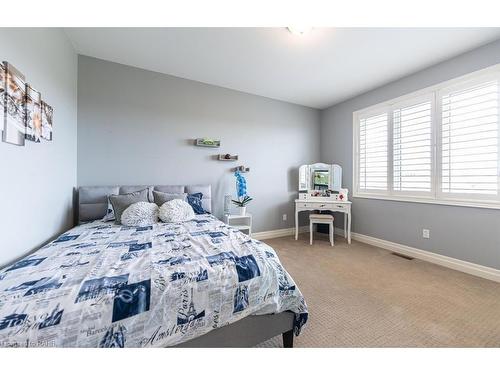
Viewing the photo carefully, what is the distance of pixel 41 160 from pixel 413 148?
14.4 ft

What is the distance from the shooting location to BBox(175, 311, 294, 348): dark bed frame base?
3.36 ft

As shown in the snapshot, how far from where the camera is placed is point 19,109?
55.3 inches

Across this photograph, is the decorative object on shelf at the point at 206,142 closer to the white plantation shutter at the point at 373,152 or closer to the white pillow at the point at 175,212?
the white pillow at the point at 175,212

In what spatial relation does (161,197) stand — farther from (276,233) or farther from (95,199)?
(276,233)

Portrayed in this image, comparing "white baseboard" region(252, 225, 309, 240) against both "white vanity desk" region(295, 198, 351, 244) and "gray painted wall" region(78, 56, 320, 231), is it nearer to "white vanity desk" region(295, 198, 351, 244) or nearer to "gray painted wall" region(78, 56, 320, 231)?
"gray painted wall" region(78, 56, 320, 231)

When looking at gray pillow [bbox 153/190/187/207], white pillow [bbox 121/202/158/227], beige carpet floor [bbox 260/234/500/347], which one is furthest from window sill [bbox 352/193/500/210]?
white pillow [bbox 121/202/158/227]

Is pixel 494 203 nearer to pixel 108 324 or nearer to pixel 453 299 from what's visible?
pixel 453 299

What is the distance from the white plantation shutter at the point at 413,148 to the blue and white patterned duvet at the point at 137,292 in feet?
8.92

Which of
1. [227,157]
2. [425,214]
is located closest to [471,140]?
[425,214]

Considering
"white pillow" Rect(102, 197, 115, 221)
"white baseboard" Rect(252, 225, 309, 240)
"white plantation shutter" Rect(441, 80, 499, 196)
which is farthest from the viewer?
"white baseboard" Rect(252, 225, 309, 240)

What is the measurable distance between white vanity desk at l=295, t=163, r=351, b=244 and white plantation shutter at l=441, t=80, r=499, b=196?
1.35 meters

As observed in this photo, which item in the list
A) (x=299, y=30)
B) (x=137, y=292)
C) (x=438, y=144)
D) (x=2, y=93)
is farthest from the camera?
(x=438, y=144)

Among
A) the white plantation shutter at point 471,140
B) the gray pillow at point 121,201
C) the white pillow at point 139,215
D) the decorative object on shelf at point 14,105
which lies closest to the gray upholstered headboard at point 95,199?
the gray pillow at point 121,201
